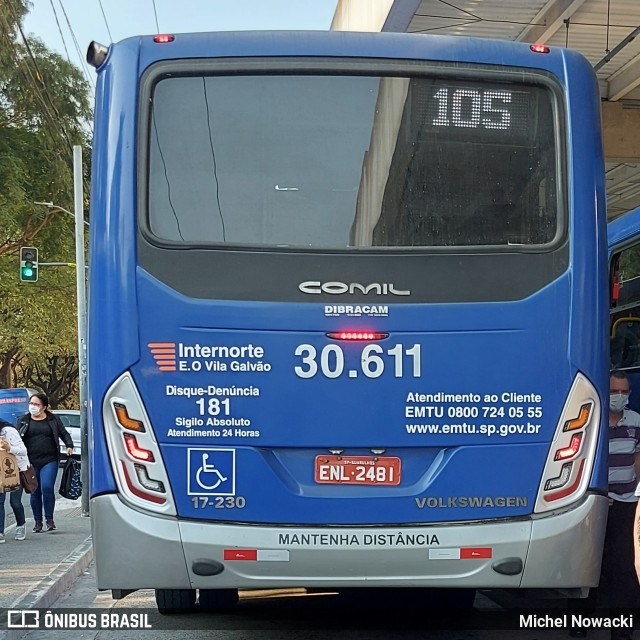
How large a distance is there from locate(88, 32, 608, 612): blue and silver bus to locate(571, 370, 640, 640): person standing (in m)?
1.64

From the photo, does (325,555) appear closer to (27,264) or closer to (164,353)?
(164,353)

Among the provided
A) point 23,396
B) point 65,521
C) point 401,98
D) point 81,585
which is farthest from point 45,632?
point 23,396

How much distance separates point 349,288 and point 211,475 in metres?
1.18

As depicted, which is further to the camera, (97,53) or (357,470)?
(97,53)

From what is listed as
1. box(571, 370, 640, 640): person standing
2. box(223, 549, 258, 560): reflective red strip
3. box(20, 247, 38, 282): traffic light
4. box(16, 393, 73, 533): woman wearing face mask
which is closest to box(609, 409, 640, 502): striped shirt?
box(571, 370, 640, 640): person standing

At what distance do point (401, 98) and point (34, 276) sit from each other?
1974 cm

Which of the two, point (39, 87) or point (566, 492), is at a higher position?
point (39, 87)

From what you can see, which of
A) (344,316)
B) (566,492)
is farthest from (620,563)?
(344,316)

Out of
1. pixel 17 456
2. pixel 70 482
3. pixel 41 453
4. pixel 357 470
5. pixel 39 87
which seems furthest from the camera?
pixel 39 87

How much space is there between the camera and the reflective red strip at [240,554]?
576 centimetres

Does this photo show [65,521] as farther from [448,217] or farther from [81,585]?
[448,217]

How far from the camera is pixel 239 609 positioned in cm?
872

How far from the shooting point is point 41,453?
14.3m

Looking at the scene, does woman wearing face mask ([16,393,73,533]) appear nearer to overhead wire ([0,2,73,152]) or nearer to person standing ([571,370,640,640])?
person standing ([571,370,640,640])
